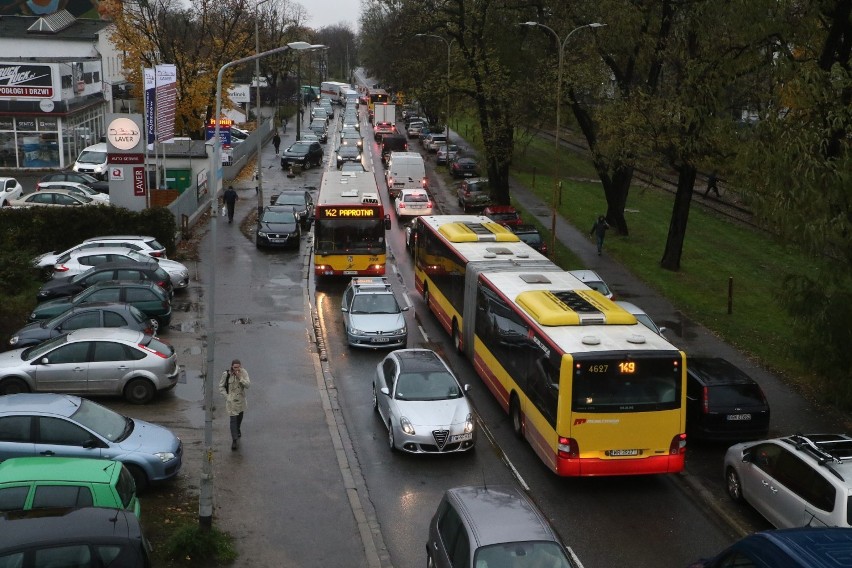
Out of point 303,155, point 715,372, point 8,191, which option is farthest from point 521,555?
point 303,155

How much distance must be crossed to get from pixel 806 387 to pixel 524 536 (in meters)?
14.4

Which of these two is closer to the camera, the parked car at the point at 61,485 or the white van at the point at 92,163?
the parked car at the point at 61,485

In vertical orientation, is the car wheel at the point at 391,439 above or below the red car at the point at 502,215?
below

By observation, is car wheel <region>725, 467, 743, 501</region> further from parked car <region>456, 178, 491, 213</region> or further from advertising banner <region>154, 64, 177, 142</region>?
parked car <region>456, 178, 491, 213</region>

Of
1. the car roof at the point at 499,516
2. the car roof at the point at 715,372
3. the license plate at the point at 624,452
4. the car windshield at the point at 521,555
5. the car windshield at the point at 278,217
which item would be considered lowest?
the license plate at the point at 624,452

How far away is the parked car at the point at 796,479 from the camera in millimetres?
13688

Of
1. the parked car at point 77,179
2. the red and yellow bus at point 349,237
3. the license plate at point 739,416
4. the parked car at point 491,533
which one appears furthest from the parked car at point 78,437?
the parked car at point 77,179

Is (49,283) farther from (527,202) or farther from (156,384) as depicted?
(527,202)

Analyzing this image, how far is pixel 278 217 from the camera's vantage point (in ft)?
129

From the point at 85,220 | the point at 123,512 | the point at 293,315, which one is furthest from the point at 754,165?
the point at 85,220

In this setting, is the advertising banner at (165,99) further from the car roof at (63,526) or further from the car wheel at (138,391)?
the car roof at (63,526)

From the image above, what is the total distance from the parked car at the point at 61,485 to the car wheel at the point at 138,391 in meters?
7.06

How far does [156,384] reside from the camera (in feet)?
68.0

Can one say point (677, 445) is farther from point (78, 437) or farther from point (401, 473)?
point (78, 437)
